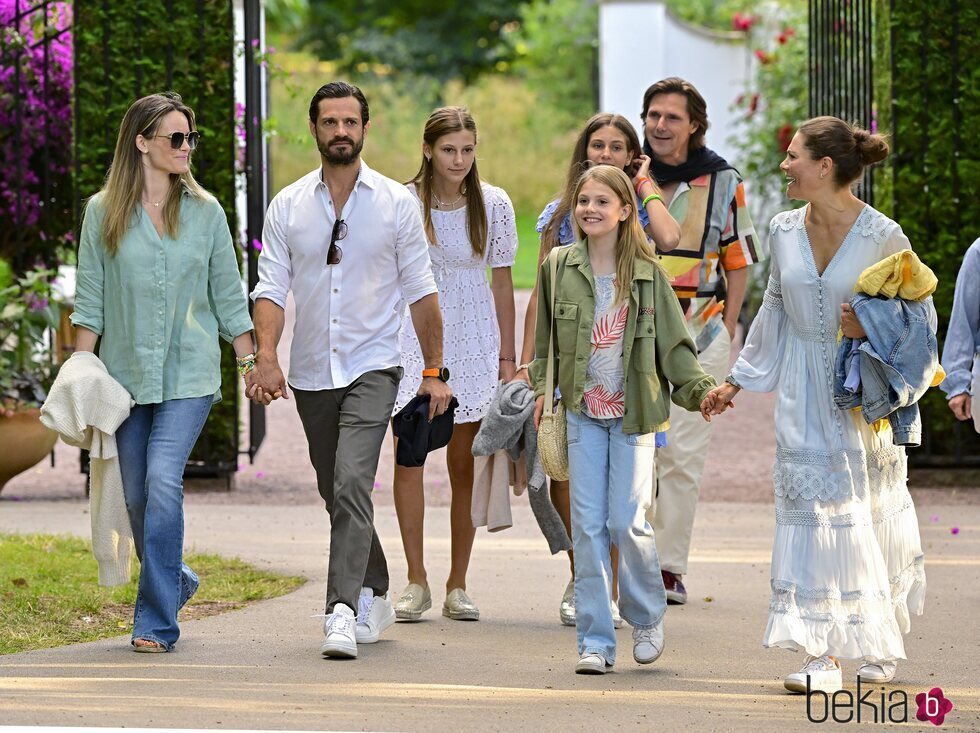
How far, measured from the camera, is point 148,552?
543cm

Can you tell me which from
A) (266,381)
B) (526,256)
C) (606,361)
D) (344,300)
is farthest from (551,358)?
(526,256)

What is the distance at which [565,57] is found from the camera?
31.1 m

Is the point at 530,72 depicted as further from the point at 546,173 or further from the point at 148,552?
the point at 148,552

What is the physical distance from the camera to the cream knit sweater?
5379mm

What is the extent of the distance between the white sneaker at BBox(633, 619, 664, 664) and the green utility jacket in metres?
0.64

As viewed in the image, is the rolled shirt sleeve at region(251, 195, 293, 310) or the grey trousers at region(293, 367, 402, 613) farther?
the rolled shirt sleeve at region(251, 195, 293, 310)

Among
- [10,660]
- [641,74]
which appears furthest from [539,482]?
[641,74]

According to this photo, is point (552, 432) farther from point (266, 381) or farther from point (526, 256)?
point (526, 256)

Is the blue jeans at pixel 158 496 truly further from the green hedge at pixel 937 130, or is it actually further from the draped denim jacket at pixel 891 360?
the green hedge at pixel 937 130

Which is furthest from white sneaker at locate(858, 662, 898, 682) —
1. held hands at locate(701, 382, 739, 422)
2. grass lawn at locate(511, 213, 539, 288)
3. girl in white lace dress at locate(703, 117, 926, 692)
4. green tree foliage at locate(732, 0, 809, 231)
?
grass lawn at locate(511, 213, 539, 288)

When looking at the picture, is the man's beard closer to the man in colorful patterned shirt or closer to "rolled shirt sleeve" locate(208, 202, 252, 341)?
"rolled shirt sleeve" locate(208, 202, 252, 341)

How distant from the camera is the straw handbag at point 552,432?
543 centimetres

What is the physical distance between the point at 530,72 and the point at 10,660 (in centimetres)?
2801

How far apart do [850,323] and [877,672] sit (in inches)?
42.3
